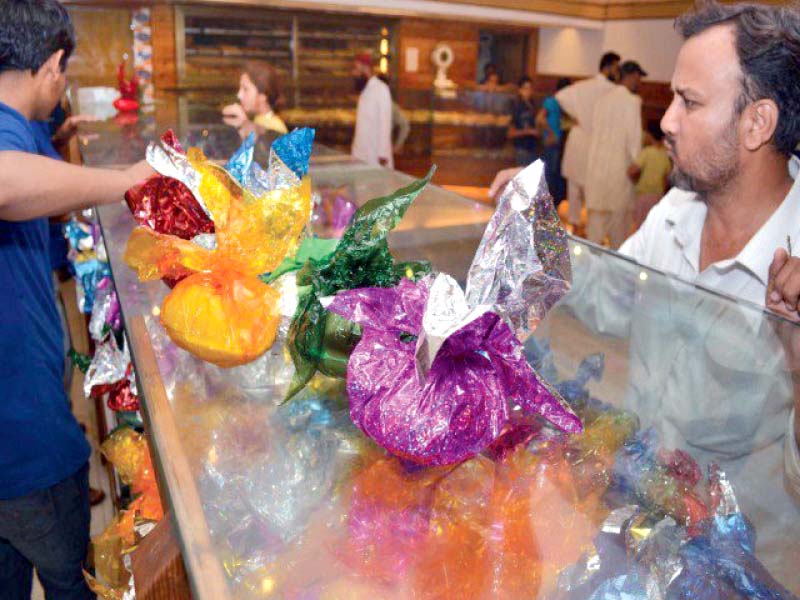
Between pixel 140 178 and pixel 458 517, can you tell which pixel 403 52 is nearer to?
pixel 140 178

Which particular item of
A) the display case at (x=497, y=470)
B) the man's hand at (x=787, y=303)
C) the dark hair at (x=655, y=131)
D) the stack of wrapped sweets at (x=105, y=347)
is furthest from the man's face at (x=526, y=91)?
the man's hand at (x=787, y=303)

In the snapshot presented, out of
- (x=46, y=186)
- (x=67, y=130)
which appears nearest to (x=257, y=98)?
(x=67, y=130)

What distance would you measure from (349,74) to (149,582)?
4.81 metres

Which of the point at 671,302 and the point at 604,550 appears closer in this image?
the point at 604,550

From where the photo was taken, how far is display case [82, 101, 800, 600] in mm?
501

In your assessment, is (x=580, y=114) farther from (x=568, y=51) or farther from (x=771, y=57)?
(x=771, y=57)

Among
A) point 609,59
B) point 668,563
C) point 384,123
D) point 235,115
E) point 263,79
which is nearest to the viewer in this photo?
point 668,563

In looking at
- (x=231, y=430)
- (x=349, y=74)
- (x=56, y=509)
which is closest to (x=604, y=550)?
(x=231, y=430)

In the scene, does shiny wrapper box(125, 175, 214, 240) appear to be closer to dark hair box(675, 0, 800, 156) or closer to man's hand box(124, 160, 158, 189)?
man's hand box(124, 160, 158, 189)

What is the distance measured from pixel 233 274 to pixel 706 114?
864 millimetres

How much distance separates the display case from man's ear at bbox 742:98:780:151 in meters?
0.35

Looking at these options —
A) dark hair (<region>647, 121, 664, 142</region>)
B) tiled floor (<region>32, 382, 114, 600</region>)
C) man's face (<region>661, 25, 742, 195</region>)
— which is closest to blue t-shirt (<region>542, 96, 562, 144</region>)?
dark hair (<region>647, 121, 664, 142</region>)

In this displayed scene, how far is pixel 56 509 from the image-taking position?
127cm

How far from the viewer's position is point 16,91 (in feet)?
4.13
